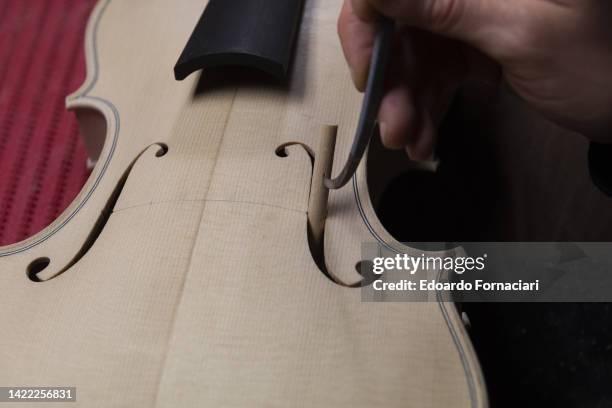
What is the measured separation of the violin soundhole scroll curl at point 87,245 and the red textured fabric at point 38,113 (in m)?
0.29

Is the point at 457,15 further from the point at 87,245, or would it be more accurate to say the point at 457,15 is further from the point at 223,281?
the point at 87,245

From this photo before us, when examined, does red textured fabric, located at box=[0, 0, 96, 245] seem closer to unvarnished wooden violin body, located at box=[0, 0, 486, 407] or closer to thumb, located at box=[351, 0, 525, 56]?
unvarnished wooden violin body, located at box=[0, 0, 486, 407]

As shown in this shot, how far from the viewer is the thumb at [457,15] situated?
1.95 feet

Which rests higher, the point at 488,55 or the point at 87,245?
the point at 488,55

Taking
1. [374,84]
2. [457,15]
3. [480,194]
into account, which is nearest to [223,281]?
[374,84]

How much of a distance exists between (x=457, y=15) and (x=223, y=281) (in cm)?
35

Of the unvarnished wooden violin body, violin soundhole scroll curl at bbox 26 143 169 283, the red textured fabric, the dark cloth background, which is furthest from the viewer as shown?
the red textured fabric

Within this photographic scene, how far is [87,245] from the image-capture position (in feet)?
2.23

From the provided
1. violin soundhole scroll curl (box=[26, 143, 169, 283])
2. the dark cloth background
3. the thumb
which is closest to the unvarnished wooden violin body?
violin soundhole scroll curl (box=[26, 143, 169, 283])

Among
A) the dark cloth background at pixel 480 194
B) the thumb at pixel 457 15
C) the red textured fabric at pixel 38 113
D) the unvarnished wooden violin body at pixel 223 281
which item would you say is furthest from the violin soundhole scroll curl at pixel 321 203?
the red textured fabric at pixel 38 113

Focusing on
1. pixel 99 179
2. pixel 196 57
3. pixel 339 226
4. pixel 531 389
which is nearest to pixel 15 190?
pixel 99 179

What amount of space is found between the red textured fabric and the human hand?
57cm

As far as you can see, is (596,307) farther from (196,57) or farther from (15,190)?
(15,190)

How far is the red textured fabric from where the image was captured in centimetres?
98
